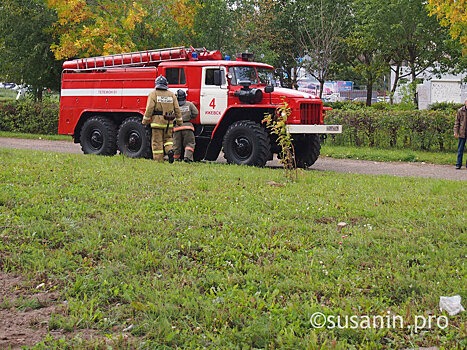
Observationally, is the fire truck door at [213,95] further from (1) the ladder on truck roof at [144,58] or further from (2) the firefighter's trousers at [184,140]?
(1) the ladder on truck roof at [144,58]

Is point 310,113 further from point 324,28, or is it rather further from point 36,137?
point 324,28

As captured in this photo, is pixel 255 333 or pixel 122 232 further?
pixel 122 232

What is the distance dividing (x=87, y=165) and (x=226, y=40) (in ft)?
47.2

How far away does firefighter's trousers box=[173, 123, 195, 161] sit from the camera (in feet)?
45.5

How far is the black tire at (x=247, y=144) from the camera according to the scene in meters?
13.4

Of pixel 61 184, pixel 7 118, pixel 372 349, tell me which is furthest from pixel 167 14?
pixel 372 349

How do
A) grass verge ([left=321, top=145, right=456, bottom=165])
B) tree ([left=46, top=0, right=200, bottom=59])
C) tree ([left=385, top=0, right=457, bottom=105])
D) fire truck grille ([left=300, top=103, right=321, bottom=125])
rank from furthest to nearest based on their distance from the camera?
tree ([left=385, top=0, right=457, bottom=105])
tree ([left=46, top=0, right=200, bottom=59])
grass verge ([left=321, top=145, right=456, bottom=165])
fire truck grille ([left=300, top=103, right=321, bottom=125])

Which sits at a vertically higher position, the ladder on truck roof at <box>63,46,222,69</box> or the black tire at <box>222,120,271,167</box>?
the ladder on truck roof at <box>63,46,222,69</box>

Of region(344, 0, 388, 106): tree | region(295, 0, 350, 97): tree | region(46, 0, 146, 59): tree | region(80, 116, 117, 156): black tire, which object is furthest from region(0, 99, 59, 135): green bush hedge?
region(295, 0, 350, 97): tree

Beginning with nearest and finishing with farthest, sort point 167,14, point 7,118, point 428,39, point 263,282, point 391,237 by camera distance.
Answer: point 263,282 < point 391,237 < point 167,14 < point 7,118 < point 428,39

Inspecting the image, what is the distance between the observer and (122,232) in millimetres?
6246

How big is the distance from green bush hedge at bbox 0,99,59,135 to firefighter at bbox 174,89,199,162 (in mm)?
11931

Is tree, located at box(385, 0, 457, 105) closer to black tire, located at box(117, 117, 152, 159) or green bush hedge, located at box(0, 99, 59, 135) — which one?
green bush hedge, located at box(0, 99, 59, 135)

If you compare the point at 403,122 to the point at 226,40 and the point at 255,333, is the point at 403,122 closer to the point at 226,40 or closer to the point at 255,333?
the point at 226,40
